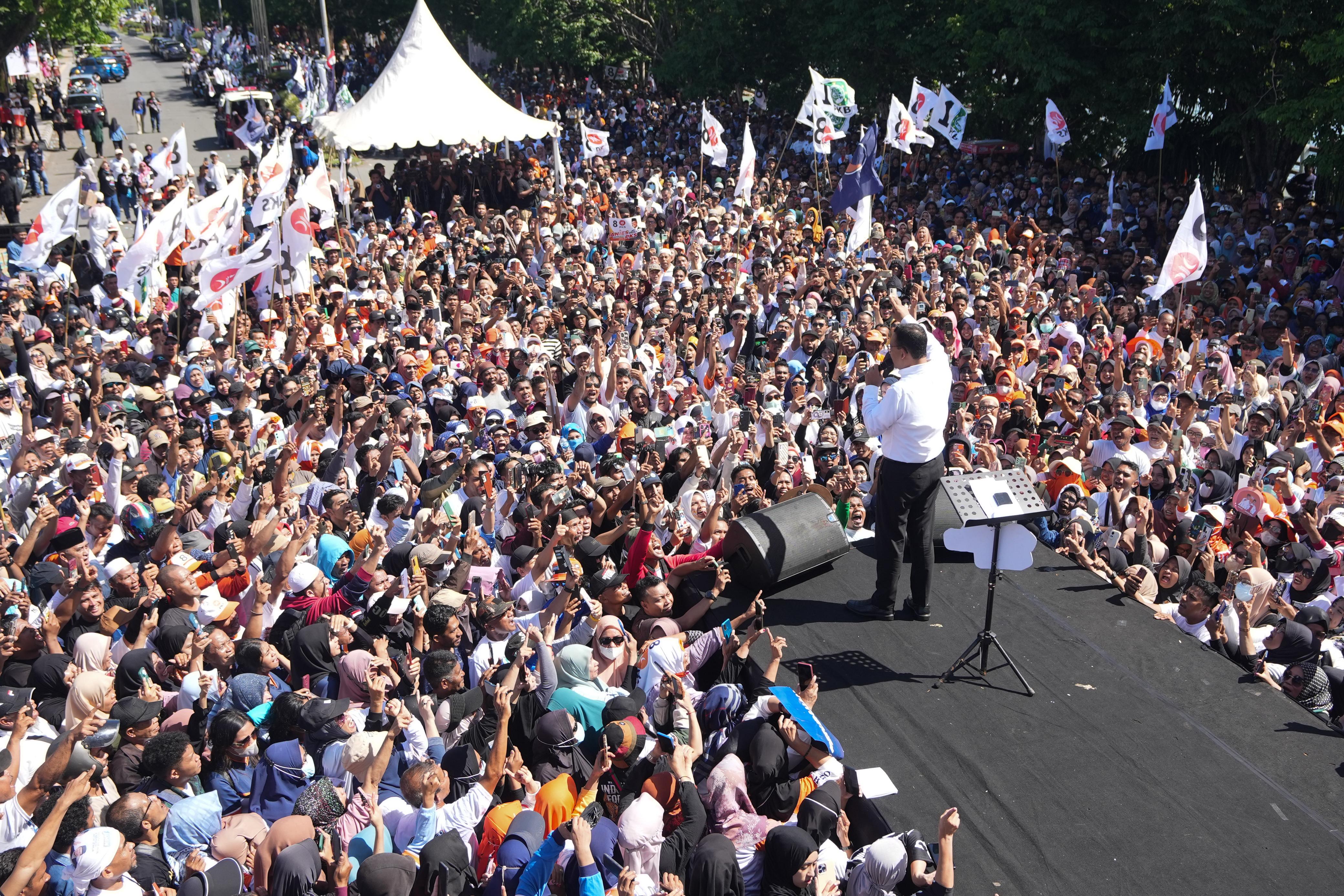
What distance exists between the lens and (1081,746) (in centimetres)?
555

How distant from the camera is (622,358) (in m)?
11.0

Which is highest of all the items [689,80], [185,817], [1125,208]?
[689,80]

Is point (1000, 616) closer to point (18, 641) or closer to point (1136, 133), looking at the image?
point (18, 641)

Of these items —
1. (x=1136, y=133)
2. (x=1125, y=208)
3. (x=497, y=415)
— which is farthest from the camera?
(x=1136, y=133)

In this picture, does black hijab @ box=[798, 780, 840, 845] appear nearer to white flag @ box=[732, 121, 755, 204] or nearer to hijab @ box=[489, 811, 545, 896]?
hijab @ box=[489, 811, 545, 896]

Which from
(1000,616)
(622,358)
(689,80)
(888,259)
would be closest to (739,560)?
(1000,616)

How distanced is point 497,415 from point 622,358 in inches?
60.0

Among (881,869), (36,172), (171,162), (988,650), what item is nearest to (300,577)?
(881,869)

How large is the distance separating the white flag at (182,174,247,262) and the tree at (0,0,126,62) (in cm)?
1703

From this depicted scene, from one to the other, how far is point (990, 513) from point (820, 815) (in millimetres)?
1698

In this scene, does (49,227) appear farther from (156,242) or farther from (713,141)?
(713,141)

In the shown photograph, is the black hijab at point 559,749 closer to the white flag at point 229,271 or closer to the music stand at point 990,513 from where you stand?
the music stand at point 990,513

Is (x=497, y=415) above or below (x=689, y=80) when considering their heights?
below

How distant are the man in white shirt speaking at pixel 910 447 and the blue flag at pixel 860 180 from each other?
9519 millimetres
